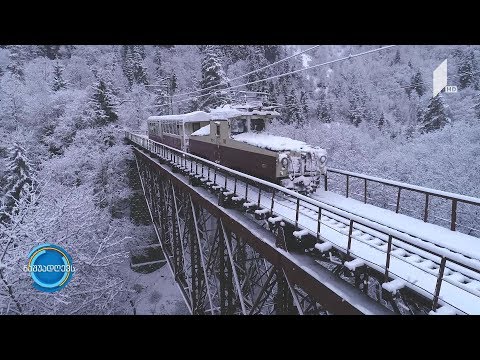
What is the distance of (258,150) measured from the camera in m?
10.7

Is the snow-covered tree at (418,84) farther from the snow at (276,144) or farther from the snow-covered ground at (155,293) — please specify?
the snow-covered ground at (155,293)

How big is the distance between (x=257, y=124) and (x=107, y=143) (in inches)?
1002

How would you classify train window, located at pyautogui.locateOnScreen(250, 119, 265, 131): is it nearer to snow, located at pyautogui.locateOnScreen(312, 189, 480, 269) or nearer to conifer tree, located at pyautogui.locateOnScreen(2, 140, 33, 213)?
snow, located at pyautogui.locateOnScreen(312, 189, 480, 269)

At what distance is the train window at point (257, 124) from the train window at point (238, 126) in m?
0.34

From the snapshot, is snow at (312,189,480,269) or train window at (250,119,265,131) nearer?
snow at (312,189,480,269)

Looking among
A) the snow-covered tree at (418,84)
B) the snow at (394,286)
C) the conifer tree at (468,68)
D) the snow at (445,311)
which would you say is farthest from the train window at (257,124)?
the snow-covered tree at (418,84)

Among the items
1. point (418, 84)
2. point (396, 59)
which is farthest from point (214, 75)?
point (396, 59)

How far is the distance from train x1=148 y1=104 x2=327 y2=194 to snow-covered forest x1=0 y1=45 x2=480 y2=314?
6.22 meters

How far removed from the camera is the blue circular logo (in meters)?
6.20

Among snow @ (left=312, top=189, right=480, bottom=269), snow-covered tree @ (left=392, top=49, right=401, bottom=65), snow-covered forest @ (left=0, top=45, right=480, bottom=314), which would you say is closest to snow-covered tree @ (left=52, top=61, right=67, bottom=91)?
snow-covered forest @ (left=0, top=45, right=480, bottom=314)

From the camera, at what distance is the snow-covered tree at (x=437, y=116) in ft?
103

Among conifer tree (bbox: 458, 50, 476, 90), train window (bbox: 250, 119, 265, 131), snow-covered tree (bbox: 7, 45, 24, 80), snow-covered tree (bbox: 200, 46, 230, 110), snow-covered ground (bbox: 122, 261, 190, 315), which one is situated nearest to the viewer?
train window (bbox: 250, 119, 265, 131)
